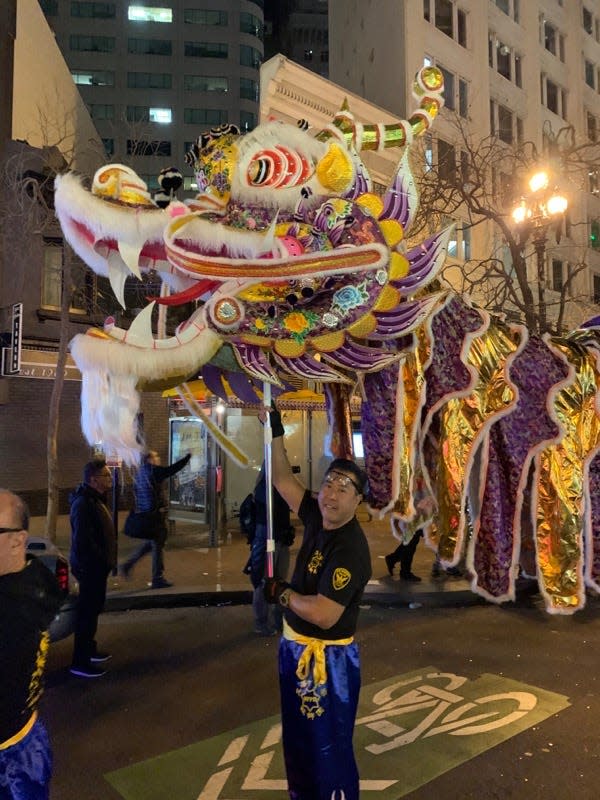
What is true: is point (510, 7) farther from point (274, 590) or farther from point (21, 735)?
point (21, 735)

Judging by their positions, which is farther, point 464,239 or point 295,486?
point 464,239

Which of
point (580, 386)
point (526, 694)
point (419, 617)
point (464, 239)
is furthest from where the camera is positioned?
point (464, 239)

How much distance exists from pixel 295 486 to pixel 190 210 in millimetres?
1361

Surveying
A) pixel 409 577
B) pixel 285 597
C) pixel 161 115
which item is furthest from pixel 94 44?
pixel 285 597

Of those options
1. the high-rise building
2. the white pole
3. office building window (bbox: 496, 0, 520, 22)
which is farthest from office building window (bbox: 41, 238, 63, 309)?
the high-rise building

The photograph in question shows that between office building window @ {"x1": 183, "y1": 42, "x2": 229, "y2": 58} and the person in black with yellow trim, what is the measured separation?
5269 centimetres

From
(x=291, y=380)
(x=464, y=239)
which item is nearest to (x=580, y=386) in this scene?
(x=291, y=380)

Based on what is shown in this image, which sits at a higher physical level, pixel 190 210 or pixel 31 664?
pixel 190 210

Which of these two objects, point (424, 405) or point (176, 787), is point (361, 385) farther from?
point (176, 787)

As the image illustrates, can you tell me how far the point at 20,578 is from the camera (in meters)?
2.07

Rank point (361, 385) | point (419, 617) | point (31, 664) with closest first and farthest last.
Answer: point (31, 664) → point (361, 385) → point (419, 617)

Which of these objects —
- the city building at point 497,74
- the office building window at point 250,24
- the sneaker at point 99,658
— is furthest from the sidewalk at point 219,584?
the office building window at point 250,24

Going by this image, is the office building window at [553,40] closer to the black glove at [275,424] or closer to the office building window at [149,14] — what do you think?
the black glove at [275,424]

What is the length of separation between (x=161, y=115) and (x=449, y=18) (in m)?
30.8
